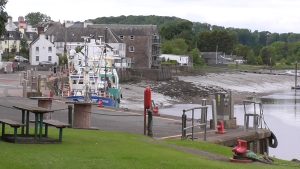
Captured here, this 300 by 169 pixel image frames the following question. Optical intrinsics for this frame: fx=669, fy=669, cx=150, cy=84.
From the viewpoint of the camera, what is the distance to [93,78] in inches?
1991

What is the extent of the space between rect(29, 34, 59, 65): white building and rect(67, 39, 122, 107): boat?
240ft

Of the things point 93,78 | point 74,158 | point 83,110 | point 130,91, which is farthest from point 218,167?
point 130,91

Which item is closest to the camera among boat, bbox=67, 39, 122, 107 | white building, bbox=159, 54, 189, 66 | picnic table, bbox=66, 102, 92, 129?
picnic table, bbox=66, 102, 92, 129

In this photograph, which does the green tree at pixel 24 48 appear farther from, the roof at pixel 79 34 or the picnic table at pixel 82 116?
the picnic table at pixel 82 116

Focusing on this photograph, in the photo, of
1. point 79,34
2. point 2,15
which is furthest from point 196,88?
point 2,15

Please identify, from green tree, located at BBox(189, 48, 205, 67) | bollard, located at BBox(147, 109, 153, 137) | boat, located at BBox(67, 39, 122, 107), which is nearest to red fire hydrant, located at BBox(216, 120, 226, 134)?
bollard, located at BBox(147, 109, 153, 137)

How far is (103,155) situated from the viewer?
1530 cm

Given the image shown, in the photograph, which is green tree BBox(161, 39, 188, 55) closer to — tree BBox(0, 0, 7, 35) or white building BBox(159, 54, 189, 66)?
white building BBox(159, 54, 189, 66)

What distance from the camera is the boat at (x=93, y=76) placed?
48094 millimetres

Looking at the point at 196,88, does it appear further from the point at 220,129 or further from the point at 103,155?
the point at 103,155

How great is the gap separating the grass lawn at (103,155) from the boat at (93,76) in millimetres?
26506

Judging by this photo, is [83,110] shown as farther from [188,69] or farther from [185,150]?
[188,69]

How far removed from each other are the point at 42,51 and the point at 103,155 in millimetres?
114329

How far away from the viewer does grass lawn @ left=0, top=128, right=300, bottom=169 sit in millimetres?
13664
